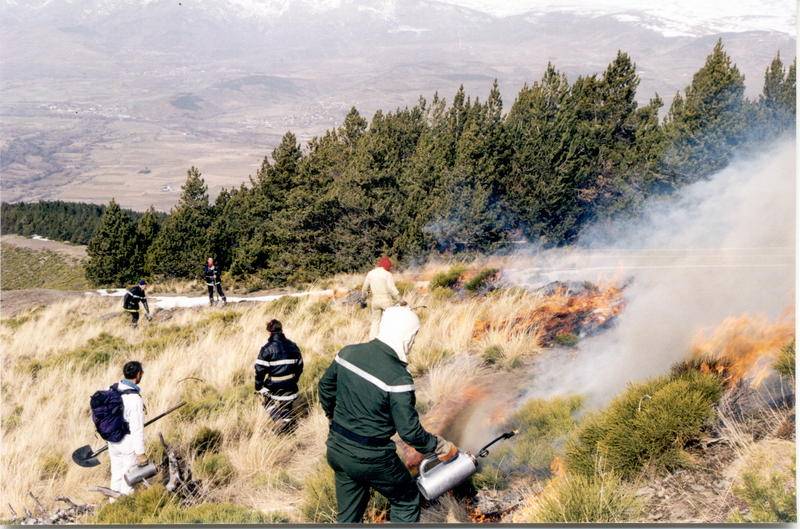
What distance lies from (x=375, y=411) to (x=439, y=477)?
2.89ft

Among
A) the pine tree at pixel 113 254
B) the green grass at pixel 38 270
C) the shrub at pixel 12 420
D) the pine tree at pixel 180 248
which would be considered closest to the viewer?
the shrub at pixel 12 420

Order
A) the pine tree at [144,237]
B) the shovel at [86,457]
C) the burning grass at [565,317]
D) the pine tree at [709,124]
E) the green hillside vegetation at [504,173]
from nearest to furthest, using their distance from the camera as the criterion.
Result: the shovel at [86,457] < the burning grass at [565,317] < the green hillside vegetation at [504,173] < the pine tree at [709,124] < the pine tree at [144,237]

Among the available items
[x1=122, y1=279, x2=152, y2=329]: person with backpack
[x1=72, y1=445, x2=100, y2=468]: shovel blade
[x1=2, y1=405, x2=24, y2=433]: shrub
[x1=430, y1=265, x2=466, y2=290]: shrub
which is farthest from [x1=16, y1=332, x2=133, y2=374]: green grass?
[x1=430, y1=265, x2=466, y2=290]: shrub

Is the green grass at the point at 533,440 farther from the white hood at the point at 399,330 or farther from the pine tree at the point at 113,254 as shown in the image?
the pine tree at the point at 113,254

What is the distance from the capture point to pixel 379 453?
4121mm

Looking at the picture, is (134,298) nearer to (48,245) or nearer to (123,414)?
(123,414)

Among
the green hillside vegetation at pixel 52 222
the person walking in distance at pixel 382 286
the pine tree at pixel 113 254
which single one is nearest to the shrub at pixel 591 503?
the person walking in distance at pixel 382 286

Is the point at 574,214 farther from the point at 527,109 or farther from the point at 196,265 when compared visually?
the point at 196,265

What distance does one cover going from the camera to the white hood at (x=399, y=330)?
4047 millimetres

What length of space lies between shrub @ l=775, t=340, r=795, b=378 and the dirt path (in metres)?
→ 67.9

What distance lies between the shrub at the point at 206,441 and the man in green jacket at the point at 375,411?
2526mm

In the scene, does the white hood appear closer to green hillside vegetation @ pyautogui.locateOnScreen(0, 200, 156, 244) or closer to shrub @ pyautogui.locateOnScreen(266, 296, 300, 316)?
shrub @ pyautogui.locateOnScreen(266, 296, 300, 316)

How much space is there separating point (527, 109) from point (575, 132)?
4403 mm

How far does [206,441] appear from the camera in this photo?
640cm
